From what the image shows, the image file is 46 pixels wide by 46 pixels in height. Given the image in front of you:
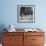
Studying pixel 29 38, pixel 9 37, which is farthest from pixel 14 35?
pixel 29 38

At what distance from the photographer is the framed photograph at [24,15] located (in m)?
4.29

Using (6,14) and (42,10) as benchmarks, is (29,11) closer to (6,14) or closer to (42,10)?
(42,10)

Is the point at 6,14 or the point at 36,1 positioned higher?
the point at 36,1

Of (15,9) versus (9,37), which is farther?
(15,9)

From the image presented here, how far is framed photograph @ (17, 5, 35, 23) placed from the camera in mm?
4289

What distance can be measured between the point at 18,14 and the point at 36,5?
676 mm

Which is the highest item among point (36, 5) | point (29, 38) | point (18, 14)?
point (36, 5)

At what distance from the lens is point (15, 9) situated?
4.28 metres

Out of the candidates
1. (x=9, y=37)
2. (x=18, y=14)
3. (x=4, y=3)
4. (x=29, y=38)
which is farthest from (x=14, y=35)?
(x=4, y=3)

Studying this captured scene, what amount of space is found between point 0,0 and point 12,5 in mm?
432

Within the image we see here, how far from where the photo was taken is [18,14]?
14.1 ft

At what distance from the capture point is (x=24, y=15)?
14.2 feet

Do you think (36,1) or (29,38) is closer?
(29,38)

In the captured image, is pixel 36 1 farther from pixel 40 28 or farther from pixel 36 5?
pixel 40 28
